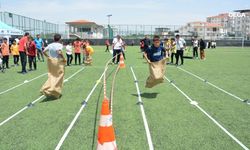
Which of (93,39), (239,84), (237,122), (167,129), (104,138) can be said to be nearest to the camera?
(104,138)

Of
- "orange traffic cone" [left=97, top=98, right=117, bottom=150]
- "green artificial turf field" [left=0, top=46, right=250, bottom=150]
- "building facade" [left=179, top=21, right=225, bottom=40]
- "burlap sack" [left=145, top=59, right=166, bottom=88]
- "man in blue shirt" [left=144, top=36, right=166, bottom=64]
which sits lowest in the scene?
"green artificial turf field" [left=0, top=46, right=250, bottom=150]

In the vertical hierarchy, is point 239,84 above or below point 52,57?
below

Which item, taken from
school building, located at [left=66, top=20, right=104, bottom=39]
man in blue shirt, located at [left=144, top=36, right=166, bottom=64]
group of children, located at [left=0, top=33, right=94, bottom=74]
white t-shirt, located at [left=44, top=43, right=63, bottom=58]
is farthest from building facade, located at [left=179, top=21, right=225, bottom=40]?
white t-shirt, located at [left=44, top=43, right=63, bottom=58]

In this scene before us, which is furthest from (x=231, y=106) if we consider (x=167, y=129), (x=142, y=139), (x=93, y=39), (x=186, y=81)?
(x=93, y=39)

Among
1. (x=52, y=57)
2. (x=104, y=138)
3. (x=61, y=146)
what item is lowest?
(x=61, y=146)

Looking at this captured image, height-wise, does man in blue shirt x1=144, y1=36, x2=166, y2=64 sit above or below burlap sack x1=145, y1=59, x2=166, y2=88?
above

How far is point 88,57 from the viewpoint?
19.7m

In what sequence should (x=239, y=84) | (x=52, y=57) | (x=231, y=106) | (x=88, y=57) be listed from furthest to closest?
(x=88, y=57) < (x=239, y=84) < (x=52, y=57) < (x=231, y=106)

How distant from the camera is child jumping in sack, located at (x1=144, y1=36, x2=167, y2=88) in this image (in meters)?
9.42

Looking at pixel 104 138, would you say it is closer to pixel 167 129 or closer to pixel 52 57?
pixel 167 129

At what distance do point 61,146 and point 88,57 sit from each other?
14.6 metres

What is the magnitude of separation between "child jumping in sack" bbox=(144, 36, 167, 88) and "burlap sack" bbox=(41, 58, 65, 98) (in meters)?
2.69

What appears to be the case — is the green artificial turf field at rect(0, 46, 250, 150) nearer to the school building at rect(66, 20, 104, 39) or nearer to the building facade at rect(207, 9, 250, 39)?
the school building at rect(66, 20, 104, 39)

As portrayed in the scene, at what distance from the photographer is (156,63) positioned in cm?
948
